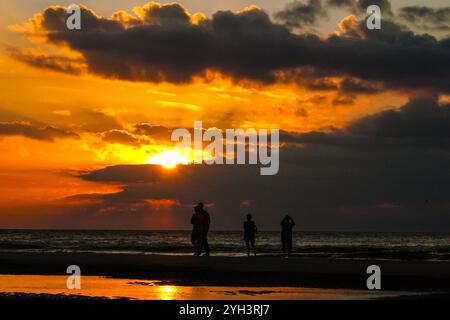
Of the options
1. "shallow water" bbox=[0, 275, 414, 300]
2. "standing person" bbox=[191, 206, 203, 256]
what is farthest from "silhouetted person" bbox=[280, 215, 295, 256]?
"shallow water" bbox=[0, 275, 414, 300]

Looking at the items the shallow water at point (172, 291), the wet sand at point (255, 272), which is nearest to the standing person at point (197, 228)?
the wet sand at point (255, 272)

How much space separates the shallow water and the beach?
2.02 ft

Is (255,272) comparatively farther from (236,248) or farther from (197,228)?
(236,248)

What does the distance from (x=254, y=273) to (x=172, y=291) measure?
7202mm

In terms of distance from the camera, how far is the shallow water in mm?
19062

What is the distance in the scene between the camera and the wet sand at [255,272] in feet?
76.2

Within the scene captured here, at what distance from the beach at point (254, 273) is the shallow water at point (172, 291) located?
24.2 inches

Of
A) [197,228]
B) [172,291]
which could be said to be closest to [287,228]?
[197,228]

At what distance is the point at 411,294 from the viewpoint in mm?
20312

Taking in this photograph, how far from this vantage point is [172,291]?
66.5 ft

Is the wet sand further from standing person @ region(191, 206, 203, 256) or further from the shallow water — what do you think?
standing person @ region(191, 206, 203, 256)
